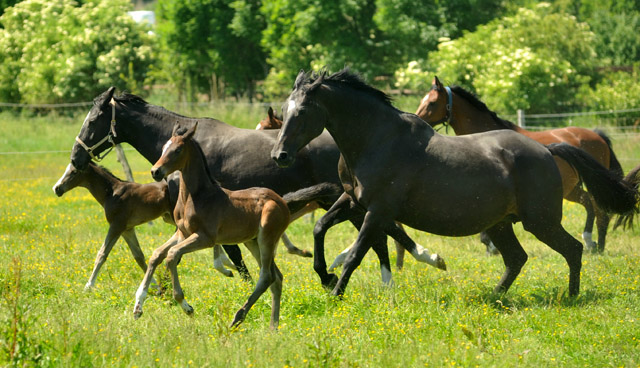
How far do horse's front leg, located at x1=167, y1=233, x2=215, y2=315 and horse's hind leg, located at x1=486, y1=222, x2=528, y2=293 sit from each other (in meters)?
2.89

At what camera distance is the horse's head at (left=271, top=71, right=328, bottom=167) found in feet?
22.4

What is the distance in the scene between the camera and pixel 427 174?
7363 mm

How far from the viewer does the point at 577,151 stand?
8180mm

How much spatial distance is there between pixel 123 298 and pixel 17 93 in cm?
3088

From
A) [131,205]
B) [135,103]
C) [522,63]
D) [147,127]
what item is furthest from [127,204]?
[522,63]

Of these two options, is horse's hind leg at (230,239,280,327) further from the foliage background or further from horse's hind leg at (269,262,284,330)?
the foliage background

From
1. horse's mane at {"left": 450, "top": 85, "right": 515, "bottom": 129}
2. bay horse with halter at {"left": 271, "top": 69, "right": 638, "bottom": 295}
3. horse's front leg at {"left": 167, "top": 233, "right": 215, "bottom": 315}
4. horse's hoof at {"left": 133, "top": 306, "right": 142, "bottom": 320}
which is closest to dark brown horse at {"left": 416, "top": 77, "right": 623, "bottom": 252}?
horse's mane at {"left": 450, "top": 85, "right": 515, "bottom": 129}

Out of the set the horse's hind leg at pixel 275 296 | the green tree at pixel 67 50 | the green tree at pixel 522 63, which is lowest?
the green tree at pixel 67 50

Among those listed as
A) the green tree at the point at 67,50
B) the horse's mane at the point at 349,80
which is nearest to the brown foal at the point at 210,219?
the horse's mane at the point at 349,80

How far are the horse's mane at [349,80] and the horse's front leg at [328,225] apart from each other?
1062 mm

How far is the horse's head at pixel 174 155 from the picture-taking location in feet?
21.8

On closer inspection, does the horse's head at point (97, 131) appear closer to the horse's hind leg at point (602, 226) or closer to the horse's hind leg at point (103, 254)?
the horse's hind leg at point (103, 254)

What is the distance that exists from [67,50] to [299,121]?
29728mm

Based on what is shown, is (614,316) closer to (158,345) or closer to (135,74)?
A: (158,345)
